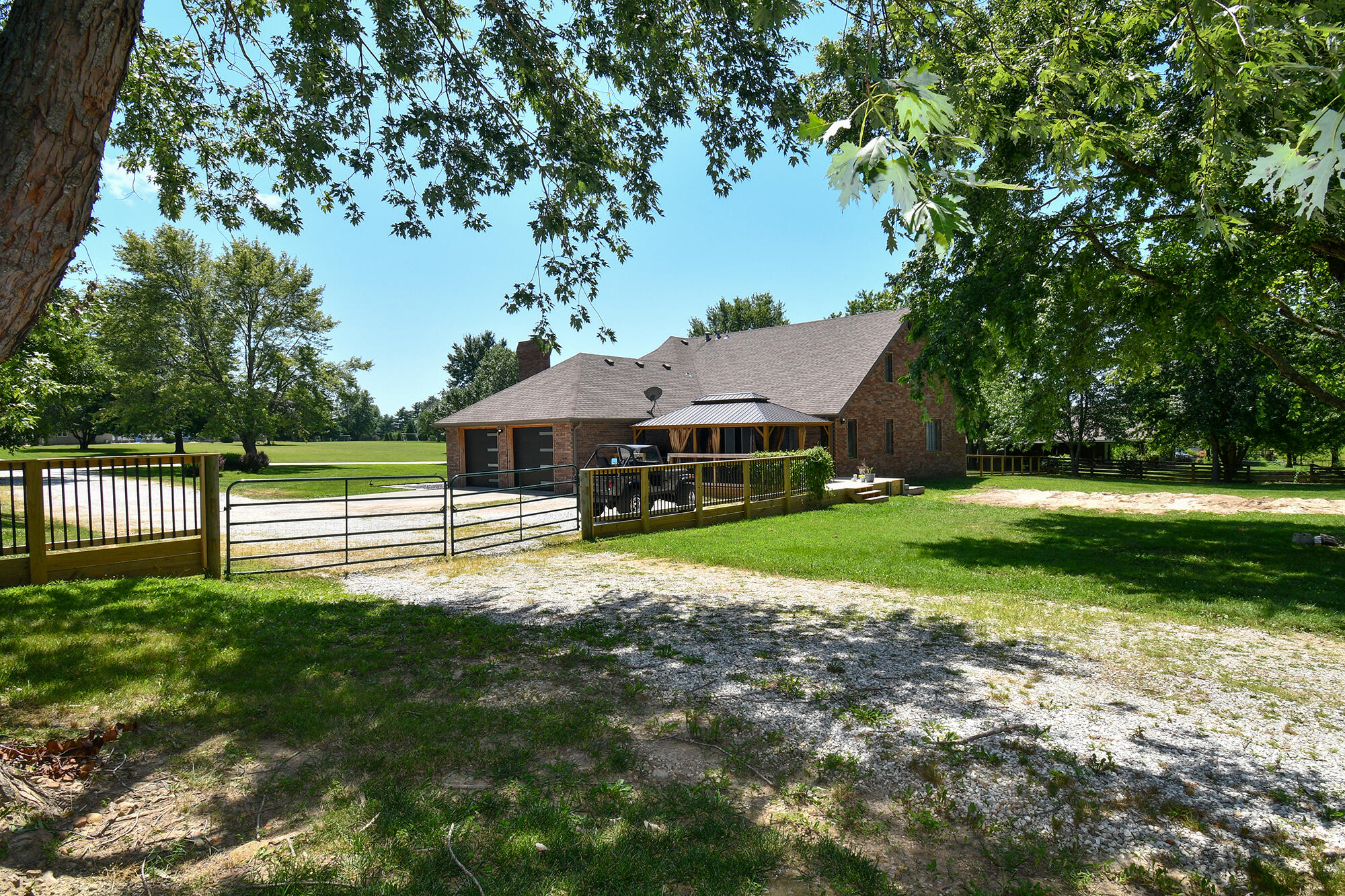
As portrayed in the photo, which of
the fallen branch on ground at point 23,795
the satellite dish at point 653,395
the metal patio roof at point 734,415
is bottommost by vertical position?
the fallen branch on ground at point 23,795

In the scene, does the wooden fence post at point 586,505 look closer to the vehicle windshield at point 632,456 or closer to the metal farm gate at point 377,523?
the metal farm gate at point 377,523

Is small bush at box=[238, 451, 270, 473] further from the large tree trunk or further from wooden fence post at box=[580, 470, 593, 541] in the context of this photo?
the large tree trunk

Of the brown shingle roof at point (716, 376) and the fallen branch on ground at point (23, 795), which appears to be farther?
the brown shingle roof at point (716, 376)

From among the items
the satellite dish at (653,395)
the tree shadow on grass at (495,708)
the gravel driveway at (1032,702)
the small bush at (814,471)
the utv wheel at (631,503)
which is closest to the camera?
the tree shadow on grass at (495,708)

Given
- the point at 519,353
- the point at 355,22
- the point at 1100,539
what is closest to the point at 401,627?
the point at 355,22

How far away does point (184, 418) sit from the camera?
3806cm

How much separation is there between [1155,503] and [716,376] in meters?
16.6

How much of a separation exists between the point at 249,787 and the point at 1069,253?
14.2 m

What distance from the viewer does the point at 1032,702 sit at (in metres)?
4.38

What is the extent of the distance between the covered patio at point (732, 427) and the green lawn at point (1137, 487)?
5168 millimetres

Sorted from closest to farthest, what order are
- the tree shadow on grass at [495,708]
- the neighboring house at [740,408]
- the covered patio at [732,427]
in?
the tree shadow on grass at [495,708], the covered patio at [732,427], the neighboring house at [740,408]

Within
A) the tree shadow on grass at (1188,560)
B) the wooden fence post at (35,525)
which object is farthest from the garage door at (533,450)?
the wooden fence post at (35,525)

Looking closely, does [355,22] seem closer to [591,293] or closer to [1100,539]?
[591,293]

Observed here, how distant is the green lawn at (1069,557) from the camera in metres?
7.52
